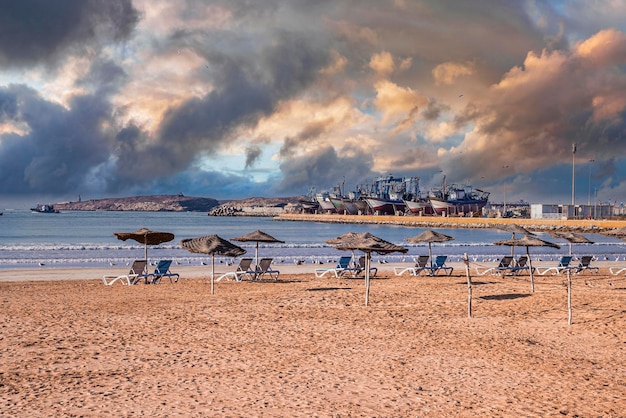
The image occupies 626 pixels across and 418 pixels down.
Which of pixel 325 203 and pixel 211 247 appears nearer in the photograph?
pixel 211 247

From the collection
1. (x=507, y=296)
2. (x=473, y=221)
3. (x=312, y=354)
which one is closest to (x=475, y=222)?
(x=473, y=221)

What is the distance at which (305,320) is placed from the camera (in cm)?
1296

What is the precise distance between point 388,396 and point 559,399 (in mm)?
2138

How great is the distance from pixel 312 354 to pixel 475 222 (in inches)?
3834

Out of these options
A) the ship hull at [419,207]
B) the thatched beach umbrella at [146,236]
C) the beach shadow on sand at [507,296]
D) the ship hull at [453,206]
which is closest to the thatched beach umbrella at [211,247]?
the thatched beach umbrella at [146,236]

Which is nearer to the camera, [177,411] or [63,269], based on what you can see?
[177,411]

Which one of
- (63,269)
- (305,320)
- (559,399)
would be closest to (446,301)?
(305,320)

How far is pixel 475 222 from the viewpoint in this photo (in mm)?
103250

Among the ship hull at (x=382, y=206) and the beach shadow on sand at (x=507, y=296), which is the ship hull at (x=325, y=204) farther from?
the beach shadow on sand at (x=507, y=296)

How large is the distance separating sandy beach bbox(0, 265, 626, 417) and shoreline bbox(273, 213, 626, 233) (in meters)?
33.4

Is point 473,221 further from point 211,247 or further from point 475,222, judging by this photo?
point 211,247

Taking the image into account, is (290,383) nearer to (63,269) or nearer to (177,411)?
(177,411)

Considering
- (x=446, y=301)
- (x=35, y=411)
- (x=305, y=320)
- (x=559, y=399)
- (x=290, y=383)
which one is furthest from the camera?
(x=446, y=301)

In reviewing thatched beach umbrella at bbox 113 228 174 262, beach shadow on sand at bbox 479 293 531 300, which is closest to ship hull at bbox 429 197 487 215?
thatched beach umbrella at bbox 113 228 174 262
